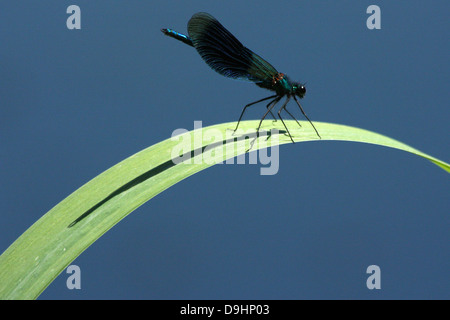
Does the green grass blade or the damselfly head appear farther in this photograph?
the damselfly head

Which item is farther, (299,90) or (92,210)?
(299,90)

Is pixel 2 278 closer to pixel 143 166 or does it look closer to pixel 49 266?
pixel 49 266

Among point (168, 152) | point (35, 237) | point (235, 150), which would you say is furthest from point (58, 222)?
point (235, 150)

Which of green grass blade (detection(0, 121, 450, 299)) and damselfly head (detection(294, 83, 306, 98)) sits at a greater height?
damselfly head (detection(294, 83, 306, 98))

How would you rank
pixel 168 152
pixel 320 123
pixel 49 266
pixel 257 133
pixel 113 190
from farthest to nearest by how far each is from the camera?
pixel 320 123, pixel 257 133, pixel 168 152, pixel 113 190, pixel 49 266

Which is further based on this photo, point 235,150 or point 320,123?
point 320,123

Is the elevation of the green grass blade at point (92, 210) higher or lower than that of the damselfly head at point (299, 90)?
lower

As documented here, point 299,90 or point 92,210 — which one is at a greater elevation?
point 299,90

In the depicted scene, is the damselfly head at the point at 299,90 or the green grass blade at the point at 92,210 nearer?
the green grass blade at the point at 92,210
